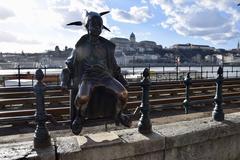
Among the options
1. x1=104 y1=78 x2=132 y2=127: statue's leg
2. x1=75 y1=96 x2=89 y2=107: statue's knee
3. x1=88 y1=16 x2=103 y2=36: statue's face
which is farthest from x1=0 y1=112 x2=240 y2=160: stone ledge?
x1=88 y1=16 x2=103 y2=36: statue's face

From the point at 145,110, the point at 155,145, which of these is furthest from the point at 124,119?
the point at 155,145

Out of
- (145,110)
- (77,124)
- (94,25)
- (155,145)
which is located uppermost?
(94,25)

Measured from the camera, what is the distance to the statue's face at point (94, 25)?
152 inches

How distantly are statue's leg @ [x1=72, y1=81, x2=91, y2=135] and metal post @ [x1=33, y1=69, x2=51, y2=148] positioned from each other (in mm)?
383

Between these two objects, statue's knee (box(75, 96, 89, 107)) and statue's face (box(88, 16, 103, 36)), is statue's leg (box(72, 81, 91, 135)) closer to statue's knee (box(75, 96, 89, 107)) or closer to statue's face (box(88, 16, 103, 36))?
statue's knee (box(75, 96, 89, 107))

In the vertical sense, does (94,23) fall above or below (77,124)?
above

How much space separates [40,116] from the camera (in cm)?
365

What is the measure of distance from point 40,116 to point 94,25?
1.25 m

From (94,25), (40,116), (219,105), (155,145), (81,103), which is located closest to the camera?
(40,116)

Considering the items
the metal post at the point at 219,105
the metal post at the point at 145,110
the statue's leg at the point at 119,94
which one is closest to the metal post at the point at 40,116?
the statue's leg at the point at 119,94

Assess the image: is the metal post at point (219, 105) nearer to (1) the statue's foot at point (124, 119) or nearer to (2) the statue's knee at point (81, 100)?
(1) the statue's foot at point (124, 119)

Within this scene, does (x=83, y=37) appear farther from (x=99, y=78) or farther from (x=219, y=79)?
(x=219, y=79)

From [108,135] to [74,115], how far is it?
1.63ft

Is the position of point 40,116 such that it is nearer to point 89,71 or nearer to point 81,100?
point 81,100
